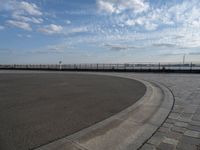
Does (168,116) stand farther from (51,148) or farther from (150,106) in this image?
(51,148)

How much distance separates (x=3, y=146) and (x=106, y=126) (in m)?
2.21

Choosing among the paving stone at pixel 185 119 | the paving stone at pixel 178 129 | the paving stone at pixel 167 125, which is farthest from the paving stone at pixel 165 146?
the paving stone at pixel 185 119

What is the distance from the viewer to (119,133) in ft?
12.8

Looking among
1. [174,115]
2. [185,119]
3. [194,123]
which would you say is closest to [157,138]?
[194,123]

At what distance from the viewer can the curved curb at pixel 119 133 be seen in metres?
3.30

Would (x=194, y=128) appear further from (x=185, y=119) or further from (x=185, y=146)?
(x=185, y=146)

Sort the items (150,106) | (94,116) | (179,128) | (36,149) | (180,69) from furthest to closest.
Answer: (180,69) < (150,106) < (94,116) < (179,128) < (36,149)

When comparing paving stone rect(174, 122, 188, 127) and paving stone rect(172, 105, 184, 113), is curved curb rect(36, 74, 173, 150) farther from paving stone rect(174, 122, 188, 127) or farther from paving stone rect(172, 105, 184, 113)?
paving stone rect(174, 122, 188, 127)

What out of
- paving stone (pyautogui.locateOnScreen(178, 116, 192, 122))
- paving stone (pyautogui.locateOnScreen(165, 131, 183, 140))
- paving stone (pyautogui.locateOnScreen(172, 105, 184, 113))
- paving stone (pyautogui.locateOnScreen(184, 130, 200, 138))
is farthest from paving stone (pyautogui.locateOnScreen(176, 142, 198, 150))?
paving stone (pyautogui.locateOnScreen(172, 105, 184, 113))

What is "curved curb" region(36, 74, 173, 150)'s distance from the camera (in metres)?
3.30

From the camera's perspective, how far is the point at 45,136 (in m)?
3.61

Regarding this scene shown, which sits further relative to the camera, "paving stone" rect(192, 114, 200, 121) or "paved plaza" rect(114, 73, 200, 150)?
"paving stone" rect(192, 114, 200, 121)

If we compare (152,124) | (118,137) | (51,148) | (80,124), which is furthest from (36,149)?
(152,124)

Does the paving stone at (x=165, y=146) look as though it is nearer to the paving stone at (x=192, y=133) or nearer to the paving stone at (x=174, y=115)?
the paving stone at (x=192, y=133)
